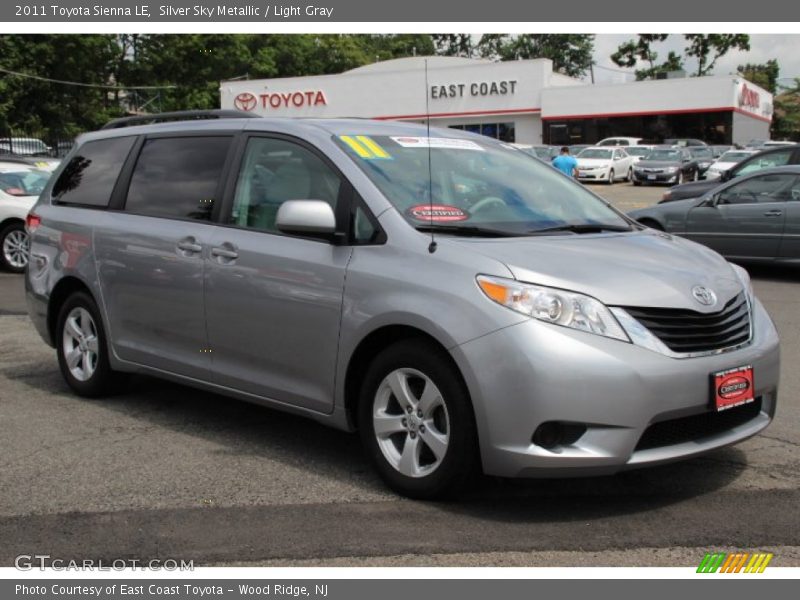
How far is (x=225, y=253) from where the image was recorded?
509cm

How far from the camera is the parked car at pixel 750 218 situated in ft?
38.0

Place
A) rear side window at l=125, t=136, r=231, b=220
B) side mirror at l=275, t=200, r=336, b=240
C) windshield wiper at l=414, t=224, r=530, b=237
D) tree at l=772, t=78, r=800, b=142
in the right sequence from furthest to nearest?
tree at l=772, t=78, r=800, b=142 < rear side window at l=125, t=136, r=231, b=220 < side mirror at l=275, t=200, r=336, b=240 < windshield wiper at l=414, t=224, r=530, b=237

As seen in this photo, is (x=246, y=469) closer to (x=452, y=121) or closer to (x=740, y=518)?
(x=740, y=518)

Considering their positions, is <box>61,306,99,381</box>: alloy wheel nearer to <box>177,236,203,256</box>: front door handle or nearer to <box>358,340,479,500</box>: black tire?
<box>177,236,203,256</box>: front door handle

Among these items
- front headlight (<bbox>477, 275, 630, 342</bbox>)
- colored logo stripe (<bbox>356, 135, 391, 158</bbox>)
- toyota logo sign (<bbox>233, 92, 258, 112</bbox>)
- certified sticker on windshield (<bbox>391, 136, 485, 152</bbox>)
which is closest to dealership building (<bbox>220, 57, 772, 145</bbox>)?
toyota logo sign (<bbox>233, 92, 258, 112</bbox>)

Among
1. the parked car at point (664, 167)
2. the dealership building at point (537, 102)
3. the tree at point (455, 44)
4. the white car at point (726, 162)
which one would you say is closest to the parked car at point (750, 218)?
the white car at point (726, 162)

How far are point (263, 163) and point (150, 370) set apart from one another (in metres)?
1.54

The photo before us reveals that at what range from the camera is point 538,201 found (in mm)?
4980

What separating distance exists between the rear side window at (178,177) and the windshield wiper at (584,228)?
6.46 ft

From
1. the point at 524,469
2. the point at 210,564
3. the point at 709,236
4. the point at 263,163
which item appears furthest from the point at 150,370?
the point at 709,236

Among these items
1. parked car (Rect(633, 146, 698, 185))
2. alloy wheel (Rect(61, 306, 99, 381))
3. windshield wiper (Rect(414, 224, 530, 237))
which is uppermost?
windshield wiper (Rect(414, 224, 530, 237))

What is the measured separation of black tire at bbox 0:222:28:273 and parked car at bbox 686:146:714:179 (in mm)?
25358

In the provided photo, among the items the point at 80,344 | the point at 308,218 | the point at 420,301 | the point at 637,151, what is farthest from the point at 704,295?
the point at 637,151

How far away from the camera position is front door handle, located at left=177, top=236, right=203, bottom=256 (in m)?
5.26
